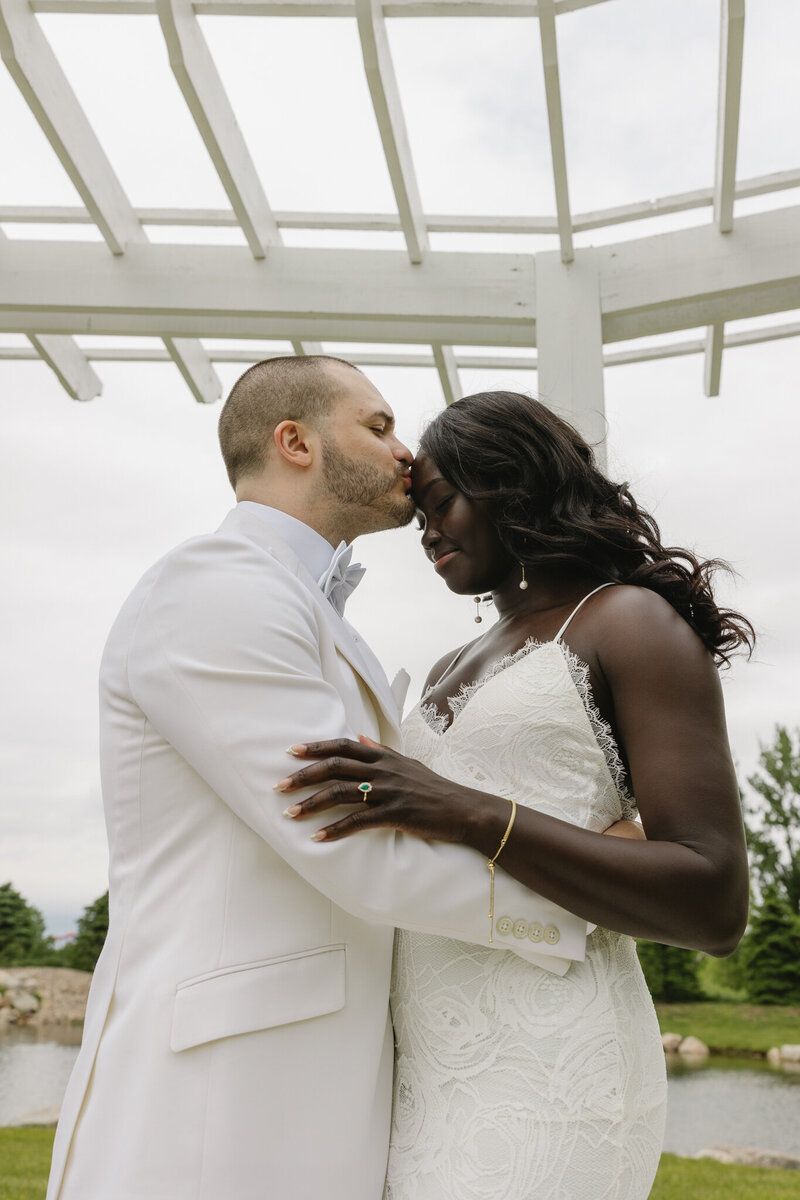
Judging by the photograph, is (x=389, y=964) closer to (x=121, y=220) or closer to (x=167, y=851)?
(x=167, y=851)

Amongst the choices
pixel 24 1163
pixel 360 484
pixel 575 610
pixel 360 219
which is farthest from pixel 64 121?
pixel 24 1163

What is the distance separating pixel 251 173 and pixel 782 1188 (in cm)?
603

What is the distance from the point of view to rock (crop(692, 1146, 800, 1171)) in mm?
6956

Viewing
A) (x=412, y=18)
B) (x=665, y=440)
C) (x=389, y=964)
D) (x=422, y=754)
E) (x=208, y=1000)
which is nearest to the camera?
(x=208, y=1000)

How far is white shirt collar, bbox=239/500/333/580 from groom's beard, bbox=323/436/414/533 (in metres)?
0.14

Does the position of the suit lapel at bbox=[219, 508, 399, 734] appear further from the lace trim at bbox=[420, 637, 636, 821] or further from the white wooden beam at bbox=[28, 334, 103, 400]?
the white wooden beam at bbox=[28, 334, 103, 400]

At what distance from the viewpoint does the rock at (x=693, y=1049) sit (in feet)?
32.8

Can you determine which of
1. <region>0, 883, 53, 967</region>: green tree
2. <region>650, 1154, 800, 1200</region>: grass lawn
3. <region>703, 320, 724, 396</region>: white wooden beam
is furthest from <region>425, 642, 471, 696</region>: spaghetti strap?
<region>0, 883, 53, 967</region>: green tree

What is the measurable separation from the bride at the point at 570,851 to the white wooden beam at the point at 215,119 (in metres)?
2.23

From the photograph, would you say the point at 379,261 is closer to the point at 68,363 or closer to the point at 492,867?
the point at 68,363

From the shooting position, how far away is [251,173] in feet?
13.8

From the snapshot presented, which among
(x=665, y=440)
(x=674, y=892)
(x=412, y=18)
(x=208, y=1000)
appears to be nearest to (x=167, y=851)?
(x=208, y=1000)

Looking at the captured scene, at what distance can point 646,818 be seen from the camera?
6.10ft

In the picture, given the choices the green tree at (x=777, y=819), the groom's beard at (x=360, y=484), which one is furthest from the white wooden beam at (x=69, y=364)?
the green tree at (x=777, y=819)
